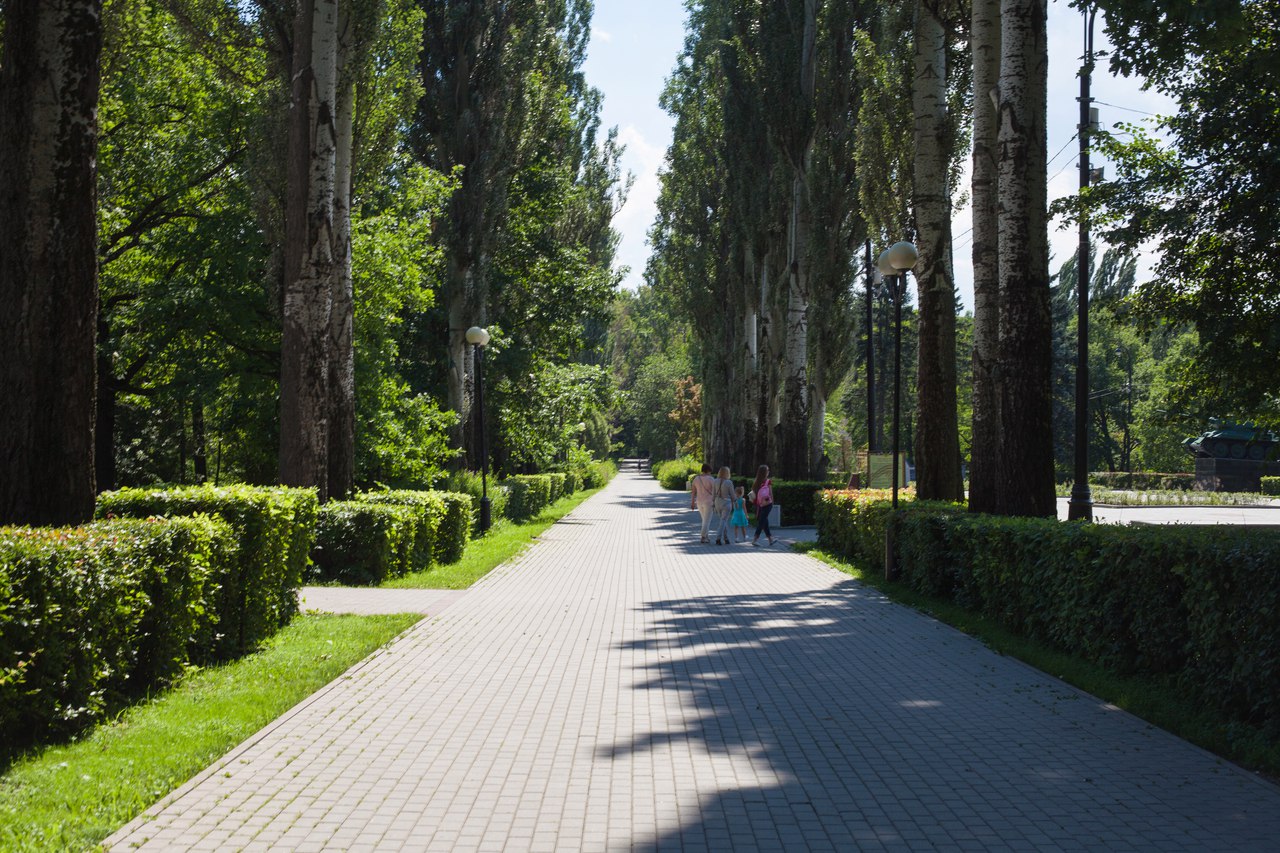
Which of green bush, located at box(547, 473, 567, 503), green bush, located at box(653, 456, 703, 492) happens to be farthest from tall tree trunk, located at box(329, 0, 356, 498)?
green bush, located at box(653, 456, 703, 492)

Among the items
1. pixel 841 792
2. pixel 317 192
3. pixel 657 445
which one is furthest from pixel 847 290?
pixel 657 445

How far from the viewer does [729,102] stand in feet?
119

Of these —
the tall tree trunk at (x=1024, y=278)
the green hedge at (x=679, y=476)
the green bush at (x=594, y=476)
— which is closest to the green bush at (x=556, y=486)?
the green hedge at (x=679, y=476)

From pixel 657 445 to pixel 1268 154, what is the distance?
92606 millimetres

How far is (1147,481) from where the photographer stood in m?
63.6

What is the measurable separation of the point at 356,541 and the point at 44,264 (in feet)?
26.2

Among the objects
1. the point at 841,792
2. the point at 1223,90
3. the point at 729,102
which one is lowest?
the point at 841,792

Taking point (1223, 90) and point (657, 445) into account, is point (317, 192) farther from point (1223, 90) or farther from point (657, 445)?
point (657, 445)

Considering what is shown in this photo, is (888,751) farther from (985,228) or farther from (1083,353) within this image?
(1083,353)

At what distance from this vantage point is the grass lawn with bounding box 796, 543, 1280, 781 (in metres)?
6.45

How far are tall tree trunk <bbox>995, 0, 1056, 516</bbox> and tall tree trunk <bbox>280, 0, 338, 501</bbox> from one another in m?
9.12

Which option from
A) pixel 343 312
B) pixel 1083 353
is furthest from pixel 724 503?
pixel 343 312

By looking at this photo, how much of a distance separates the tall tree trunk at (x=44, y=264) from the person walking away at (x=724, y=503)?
58.0 ft

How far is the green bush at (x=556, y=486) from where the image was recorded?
45525mm
